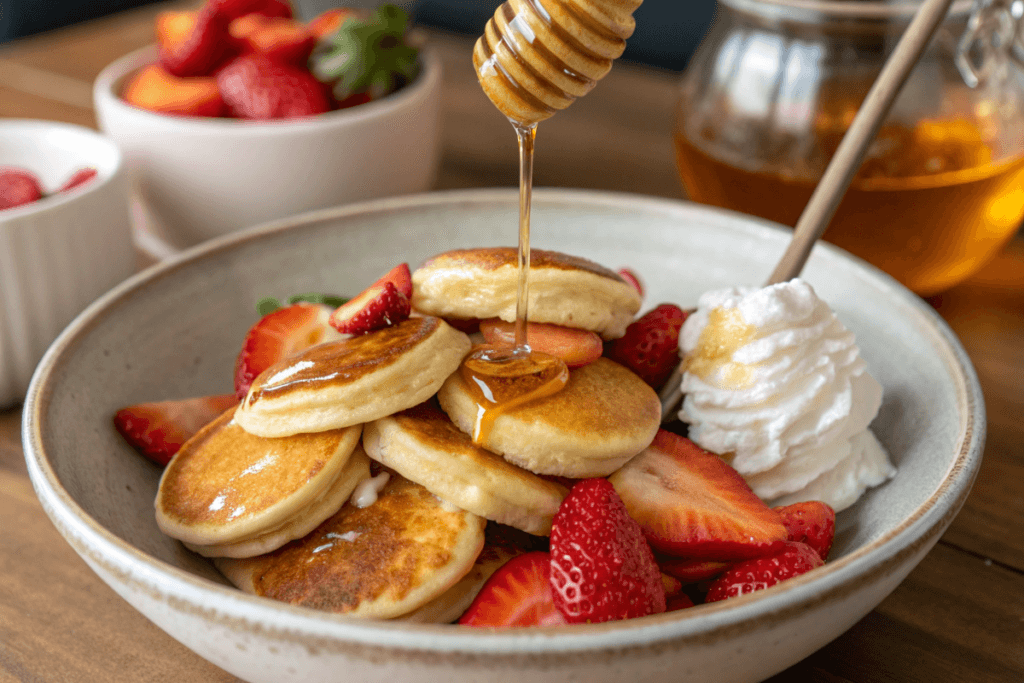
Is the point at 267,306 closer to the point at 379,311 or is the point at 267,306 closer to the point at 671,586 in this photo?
the point at 379,311

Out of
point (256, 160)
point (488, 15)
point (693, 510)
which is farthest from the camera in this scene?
point (488, 15)

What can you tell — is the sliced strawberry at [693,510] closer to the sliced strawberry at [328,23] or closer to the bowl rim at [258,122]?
the bowl rim at [258,122]

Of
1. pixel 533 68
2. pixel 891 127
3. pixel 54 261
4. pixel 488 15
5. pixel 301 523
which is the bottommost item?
pixel 488 15

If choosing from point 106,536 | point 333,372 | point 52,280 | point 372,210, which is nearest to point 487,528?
point 333,372

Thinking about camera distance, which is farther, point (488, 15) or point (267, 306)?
point (488, 15)

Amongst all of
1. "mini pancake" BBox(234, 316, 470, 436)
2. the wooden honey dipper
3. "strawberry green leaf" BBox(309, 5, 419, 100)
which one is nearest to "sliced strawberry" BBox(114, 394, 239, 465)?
"mini pancake" BBox(234, 316, 470, 436)

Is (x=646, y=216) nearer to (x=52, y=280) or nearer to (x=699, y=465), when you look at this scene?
(x=699, y=465)

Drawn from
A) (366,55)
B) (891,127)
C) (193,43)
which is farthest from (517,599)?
(193,43)
